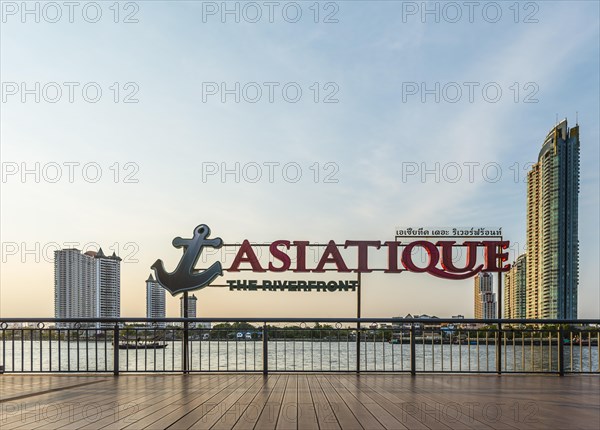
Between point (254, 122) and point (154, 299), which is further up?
point (254, 122)

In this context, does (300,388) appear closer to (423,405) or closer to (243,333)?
(423,405)

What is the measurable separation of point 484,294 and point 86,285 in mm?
12528

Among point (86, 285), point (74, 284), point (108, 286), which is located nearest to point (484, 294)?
point (108, 286)

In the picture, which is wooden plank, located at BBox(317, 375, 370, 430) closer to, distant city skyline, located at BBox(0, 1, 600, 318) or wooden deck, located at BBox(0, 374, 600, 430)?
wooden deck, located at BBox(0, 374, 600, 430)

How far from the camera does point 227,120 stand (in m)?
10.5

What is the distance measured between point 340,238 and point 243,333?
11.3 ft

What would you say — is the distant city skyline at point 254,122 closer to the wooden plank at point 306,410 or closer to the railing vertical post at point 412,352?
the railing vertical post at point 412,352

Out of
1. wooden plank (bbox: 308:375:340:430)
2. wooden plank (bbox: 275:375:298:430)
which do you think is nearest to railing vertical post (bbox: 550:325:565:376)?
wooden plank (bbox: 308:375:340:430)

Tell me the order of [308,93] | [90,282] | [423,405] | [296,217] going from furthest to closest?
[90,282], [296,217], [308,93], [423,405]

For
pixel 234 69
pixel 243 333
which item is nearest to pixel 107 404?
pixel 243 333

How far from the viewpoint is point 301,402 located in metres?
4.40

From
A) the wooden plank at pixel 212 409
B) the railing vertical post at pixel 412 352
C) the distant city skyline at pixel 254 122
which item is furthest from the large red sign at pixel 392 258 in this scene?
the wooden plank at pixel 212 409

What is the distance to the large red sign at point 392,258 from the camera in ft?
34.4

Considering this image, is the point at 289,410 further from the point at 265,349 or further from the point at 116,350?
the point at 116,350
